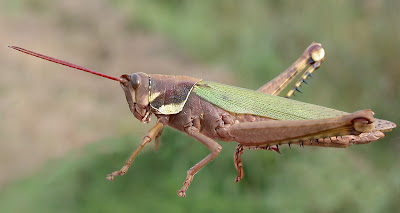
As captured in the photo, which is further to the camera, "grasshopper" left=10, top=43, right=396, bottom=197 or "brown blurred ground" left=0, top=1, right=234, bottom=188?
"brown blurred ground" left=0, top=1, right=234, bottom=188

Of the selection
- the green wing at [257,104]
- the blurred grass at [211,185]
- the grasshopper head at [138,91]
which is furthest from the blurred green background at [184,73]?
the grasshopper head at [138,91]

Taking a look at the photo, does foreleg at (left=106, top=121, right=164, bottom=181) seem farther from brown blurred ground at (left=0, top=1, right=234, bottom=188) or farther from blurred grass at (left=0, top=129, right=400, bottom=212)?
brown blurred ground at (left=0, top=1, right=234, bottom=188)

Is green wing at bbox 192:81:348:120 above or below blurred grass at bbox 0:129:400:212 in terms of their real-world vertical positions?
above

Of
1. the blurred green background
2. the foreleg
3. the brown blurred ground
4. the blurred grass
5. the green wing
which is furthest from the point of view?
the brown blurred ground

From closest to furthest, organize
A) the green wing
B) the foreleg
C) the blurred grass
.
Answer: the foreleg, the green wing, the blurred grass

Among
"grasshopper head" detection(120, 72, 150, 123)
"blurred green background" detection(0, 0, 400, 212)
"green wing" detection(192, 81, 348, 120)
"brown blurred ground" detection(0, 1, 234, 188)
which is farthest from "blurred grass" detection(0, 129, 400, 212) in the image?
"grasshopper head" detection(120, 72, 150, 123)

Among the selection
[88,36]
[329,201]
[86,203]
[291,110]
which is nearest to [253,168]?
[329,201]

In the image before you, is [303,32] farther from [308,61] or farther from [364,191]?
[308,61]

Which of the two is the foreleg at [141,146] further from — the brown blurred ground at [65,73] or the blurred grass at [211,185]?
the brown blurred ground at [65,73]
